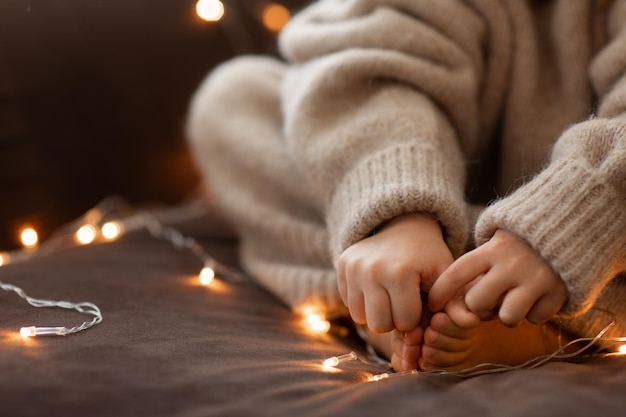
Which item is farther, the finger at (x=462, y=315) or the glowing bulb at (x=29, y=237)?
the glowing bulb at (x=29, y=237)

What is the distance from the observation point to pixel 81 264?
2.95 ft

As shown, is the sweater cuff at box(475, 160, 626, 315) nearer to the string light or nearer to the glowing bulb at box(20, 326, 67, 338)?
the string light

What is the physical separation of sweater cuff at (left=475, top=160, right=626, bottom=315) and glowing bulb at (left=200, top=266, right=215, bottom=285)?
37cm

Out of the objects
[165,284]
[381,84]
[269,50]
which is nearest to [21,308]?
[165,284]

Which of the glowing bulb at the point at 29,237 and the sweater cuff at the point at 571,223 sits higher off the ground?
the glowing bulb at the point at 29,237

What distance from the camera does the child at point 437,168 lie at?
2.07 ft

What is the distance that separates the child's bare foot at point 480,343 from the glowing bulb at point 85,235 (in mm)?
640

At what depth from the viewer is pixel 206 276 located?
92 cm

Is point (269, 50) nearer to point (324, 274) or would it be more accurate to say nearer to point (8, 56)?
point (8, 56)

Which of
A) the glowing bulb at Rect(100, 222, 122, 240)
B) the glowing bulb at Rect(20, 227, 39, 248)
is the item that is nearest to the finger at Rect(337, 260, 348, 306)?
the glowing bulb at Rect(100, 222, 122, 240)

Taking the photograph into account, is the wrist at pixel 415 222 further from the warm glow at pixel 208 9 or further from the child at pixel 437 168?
the warm glow at pixel 208 9

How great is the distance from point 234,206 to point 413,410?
0.55m

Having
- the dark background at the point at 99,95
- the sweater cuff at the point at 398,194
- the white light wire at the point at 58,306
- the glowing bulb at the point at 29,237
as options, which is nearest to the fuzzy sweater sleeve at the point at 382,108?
the sweater cuff at the point at 398,194

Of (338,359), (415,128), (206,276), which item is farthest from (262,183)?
(338,359)
